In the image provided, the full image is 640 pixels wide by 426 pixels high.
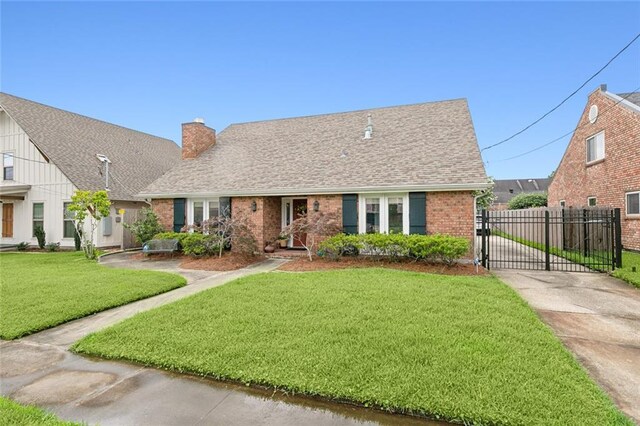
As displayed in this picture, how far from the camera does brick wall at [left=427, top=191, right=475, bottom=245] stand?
398 inches

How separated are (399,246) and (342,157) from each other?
4863 millimetres

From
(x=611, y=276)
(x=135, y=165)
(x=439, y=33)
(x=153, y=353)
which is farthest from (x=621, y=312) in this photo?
(x=135, y=165)

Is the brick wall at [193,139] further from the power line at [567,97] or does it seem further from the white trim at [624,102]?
the white trim at [624,102]

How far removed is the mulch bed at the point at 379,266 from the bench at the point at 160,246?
475 centimetres

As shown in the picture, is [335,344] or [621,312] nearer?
[335,344]

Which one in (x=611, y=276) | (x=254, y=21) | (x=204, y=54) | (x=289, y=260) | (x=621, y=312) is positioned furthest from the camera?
(x=204, y=54)

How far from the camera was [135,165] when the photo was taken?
62.4 ft

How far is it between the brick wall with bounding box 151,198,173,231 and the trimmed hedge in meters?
7.08

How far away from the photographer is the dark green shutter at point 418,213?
1055 cm

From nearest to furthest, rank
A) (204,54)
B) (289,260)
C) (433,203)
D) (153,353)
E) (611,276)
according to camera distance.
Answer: (153,353) < (611,276) < (433,203) < (289,260) < (204,54)

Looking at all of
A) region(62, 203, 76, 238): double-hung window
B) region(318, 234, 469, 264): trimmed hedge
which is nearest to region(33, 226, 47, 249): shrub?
region(62, 203, 76, 238): double-hung window

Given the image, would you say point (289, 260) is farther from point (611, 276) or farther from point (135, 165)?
point (135, 165)

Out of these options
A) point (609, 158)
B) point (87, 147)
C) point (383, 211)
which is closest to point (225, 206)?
point (383, 211)

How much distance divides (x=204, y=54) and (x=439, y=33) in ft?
33.8
